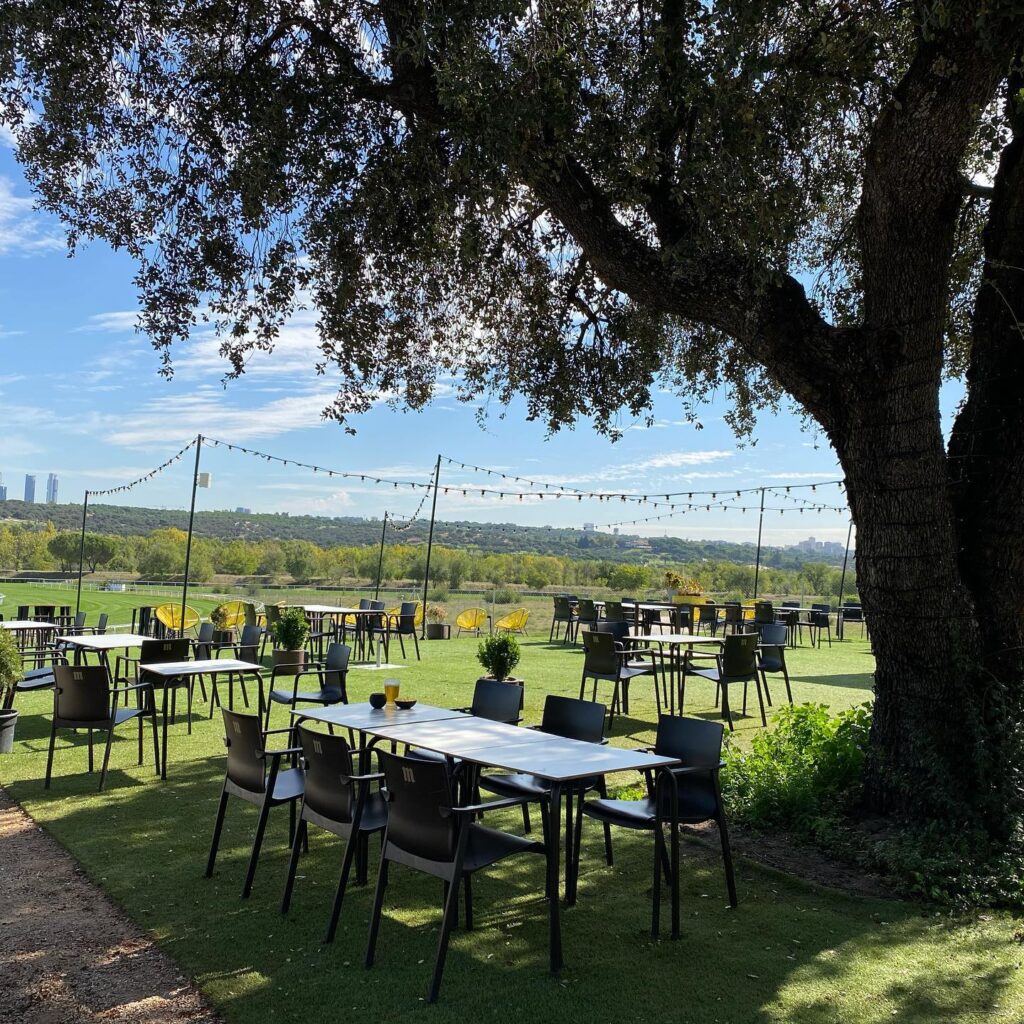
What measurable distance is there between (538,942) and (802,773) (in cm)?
227

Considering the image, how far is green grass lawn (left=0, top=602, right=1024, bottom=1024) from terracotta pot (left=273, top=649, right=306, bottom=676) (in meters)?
1.86

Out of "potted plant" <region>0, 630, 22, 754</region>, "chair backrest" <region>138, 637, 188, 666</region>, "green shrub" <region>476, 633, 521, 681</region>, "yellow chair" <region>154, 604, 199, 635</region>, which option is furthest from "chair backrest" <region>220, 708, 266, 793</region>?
"yellow chair" <region>154, 604, 199, 635</region>

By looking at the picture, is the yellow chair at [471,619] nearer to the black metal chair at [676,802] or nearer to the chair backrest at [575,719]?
the chair backrest at [575,719]

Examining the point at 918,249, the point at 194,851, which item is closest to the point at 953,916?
the point at 918,249

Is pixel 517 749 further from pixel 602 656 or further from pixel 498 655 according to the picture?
pixel 602 656

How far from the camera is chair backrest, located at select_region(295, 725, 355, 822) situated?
337 centimetres

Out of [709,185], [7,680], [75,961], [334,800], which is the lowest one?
[75,961]

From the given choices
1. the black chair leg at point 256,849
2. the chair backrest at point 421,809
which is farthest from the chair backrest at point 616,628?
the chair backrest at point 421,809

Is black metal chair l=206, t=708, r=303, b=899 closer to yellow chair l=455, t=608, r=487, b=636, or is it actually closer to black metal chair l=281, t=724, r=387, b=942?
black metal chair l=281, t=724, r=387, b=942

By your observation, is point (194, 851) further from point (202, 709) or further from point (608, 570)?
point (608, 570)

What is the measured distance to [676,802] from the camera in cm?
341

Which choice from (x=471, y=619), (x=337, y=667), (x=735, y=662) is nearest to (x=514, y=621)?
(x=471, y=619)

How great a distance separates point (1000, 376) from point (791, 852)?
2.68 meters

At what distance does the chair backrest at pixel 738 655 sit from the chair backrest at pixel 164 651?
431cm
